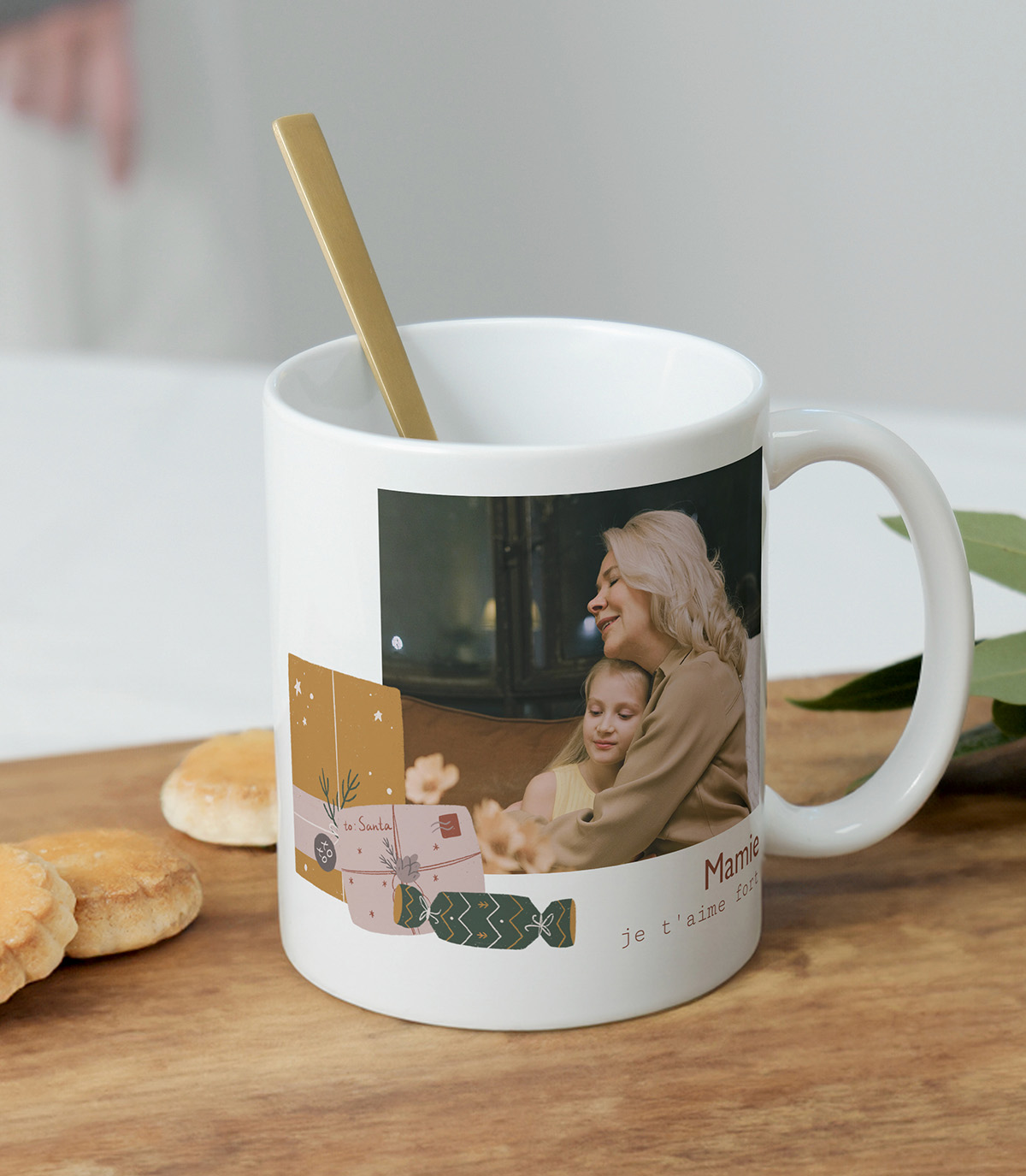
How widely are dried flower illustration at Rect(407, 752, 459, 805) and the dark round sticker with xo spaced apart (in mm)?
45

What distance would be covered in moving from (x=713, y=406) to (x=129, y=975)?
32 centimetres

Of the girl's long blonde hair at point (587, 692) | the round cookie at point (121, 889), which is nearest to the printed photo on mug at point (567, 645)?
the girl's long blonde hair at point (587, 692)

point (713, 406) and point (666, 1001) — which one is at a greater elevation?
point (713, 406)

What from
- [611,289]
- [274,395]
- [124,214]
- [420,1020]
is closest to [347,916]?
Result: [420,1020]

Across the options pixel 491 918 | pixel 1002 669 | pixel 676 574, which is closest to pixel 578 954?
pixel 491 918

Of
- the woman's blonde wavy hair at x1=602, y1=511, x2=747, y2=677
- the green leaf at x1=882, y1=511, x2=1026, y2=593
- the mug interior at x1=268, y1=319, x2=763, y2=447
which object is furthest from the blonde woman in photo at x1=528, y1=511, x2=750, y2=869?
the green leaf at x1=882, y1=511, x2=1026, y2=593

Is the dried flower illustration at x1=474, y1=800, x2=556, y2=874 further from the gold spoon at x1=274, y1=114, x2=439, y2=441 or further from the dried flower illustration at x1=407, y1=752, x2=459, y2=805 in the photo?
the gold spoon at x1=274, y1=114, x2=439, y2=441

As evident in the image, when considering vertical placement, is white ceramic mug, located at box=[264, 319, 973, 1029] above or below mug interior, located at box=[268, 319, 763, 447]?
below

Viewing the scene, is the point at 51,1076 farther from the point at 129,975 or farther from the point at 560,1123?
the point at 560,1123

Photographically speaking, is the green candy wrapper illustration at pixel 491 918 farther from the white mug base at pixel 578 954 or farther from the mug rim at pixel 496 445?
the mug rim at pixel 496 445

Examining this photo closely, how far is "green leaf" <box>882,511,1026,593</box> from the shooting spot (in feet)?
2.27

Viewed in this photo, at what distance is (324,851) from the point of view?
542mm

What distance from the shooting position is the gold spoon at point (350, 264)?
57 cm

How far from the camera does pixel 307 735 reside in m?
0.54
